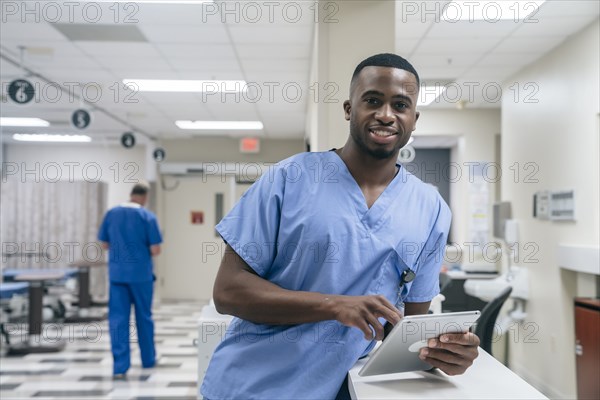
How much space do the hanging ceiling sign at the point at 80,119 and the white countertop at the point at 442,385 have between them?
213 inches

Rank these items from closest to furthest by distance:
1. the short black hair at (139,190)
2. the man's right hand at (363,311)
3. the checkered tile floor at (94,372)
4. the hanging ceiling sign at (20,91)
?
the man's right hand at (363,311), the checkered tile floor at (94,372), the hanging ceiling sign at (20,91), the short black hair at (139,190)

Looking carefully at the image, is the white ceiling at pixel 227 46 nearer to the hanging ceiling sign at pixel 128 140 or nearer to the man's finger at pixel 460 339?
the hanging ceiling sign at pixel 128 140

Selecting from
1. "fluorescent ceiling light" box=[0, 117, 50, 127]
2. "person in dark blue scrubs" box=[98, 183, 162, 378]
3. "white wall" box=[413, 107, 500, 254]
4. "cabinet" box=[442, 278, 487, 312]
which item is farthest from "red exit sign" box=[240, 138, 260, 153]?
"person in dark blue scrubs" box=[98, 183, 162, 378]

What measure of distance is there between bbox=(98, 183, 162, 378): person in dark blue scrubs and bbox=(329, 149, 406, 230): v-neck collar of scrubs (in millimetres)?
3662

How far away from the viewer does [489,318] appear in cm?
369

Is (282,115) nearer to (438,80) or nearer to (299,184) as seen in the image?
(438,80)

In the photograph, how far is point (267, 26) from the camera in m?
4.19

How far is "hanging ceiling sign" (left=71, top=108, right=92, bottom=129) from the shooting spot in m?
6.16

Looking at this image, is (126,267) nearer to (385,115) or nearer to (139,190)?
(139,190)

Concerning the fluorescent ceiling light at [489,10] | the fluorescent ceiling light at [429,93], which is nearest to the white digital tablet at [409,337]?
the fluorescent ceiling light at [489,10]

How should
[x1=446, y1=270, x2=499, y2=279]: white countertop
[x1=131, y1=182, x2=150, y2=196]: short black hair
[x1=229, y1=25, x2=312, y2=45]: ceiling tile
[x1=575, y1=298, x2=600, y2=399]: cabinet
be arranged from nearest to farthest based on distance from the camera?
[x1=575, y1=298, x2=600, y2=399]: cabinet → [x1=229, y1=25, x2=312, y2=45]: ceiling tile → [x1=131, y1=182, x2=150, y2=196]: short black hair → [x1=446, y1=270, x2=499, y2=279]: white countertop

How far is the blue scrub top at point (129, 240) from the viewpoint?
476 cm

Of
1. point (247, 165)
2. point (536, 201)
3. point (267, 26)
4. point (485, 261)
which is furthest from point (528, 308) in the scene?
point (247, 165)

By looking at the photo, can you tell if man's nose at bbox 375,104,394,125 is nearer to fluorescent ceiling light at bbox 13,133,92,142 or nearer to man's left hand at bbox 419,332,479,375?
man's left hand at bbox 419,332,479,375
